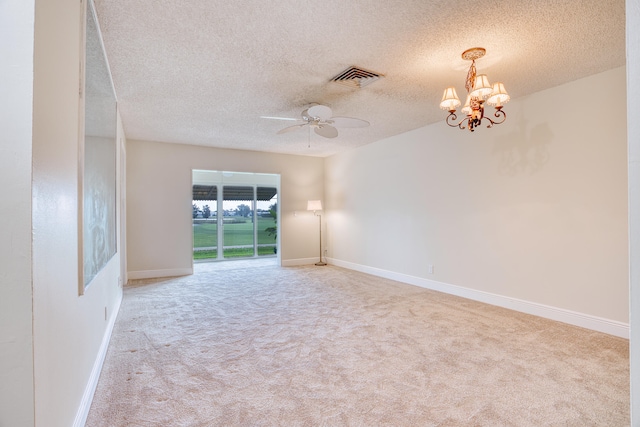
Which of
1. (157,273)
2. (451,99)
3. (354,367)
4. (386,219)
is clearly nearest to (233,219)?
(157,273)

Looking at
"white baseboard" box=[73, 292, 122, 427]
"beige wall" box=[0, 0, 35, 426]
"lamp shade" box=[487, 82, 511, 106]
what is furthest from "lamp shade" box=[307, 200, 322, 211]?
"beige wall" box=[0, 0, 35, 426]

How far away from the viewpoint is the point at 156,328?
332 cm

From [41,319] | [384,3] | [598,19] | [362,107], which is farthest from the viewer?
[362,107]

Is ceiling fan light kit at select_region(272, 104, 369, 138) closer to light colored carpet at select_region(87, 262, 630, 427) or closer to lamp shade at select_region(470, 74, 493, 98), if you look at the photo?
lamp shade at select_region(470, 74, 493, 98)

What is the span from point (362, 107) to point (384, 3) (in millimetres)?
2037

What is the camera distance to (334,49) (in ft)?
8.64

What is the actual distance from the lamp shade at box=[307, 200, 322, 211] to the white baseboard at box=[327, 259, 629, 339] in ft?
7.49

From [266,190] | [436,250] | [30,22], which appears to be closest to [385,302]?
[436,250]

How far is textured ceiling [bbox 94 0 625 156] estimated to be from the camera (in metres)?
2.14

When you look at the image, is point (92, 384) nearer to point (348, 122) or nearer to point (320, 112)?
point (320, 112)

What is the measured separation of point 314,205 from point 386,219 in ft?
6.22

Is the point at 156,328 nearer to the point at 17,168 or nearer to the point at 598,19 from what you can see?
the point at 17,168

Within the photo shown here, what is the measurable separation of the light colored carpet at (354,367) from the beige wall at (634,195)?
1.17m

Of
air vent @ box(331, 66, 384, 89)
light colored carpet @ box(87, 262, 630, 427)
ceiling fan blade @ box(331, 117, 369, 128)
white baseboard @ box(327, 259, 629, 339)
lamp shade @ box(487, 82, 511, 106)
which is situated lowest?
light colored carpet @ box(87, 262, 630, 427)
